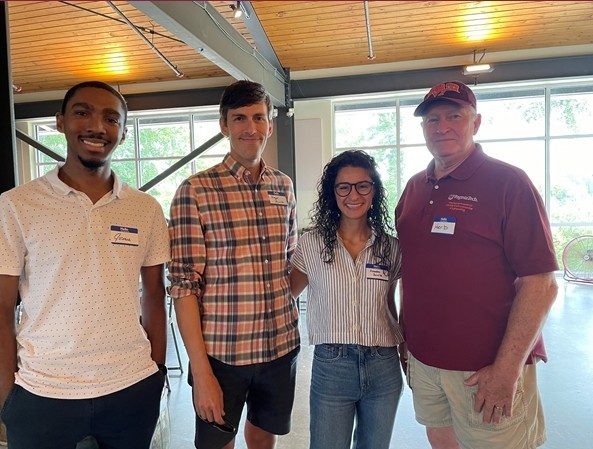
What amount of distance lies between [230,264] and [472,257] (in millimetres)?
921

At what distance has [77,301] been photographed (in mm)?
1309

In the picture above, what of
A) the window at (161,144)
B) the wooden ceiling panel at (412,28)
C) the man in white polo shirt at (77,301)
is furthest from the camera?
the window at (161,144)

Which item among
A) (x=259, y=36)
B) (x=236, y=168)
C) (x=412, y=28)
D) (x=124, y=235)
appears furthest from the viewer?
(x=412, y=28)

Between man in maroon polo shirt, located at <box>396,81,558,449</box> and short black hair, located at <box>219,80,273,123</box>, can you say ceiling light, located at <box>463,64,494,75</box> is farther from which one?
short black hair, located at <box>219,80,273,123</box>

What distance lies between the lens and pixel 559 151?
7844 mm

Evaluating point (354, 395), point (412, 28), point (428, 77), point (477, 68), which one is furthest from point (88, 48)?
point (354, 395)

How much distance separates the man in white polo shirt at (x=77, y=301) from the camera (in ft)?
4.25

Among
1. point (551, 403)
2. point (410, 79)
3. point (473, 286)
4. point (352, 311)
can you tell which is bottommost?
point (551, 403)

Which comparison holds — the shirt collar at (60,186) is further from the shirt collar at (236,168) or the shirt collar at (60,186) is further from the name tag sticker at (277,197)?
the name tag sticker at (277,197)

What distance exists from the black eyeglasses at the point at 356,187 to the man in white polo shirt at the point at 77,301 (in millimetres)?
775

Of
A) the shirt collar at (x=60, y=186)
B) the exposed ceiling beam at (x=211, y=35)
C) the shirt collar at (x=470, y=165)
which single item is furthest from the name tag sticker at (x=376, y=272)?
the exposed ceiling beam at (x=211, y=35)

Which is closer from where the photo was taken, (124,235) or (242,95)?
(124,235)

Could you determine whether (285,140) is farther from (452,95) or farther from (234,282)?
(234,282)

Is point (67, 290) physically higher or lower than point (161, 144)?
lower
